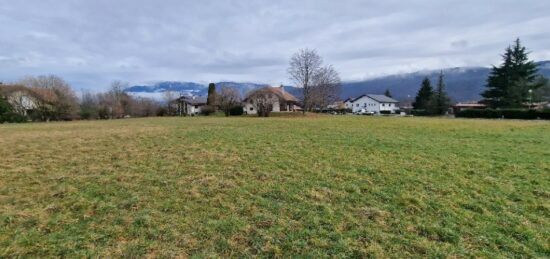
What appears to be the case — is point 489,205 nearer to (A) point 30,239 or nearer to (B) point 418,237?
(B) point 418,237

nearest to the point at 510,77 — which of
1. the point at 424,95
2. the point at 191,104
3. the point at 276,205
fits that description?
the point at 424,95

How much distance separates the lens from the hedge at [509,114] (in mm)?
35938

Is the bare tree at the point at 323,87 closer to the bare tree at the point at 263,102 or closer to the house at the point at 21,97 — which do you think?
the bare tree at the point at 263,102

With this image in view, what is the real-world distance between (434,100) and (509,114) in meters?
20.4

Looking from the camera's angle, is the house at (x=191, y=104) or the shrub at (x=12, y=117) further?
the house at (x=191, y=104)

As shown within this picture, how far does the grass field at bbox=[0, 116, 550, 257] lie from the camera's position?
13.1ft

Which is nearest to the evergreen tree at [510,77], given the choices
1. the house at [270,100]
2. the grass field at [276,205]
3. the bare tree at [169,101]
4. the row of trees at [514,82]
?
the row of trees at [514,82]

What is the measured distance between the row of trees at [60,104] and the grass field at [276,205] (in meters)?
40.1

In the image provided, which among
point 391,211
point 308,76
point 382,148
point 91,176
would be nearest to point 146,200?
point 91,176

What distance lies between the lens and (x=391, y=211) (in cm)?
508

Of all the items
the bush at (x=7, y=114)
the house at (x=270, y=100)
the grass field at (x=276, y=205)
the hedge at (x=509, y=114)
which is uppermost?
the house at (x=270, y=100)

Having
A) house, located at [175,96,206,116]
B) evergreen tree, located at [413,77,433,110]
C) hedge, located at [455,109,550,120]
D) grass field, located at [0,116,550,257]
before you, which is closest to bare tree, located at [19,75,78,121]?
house, located at [175,96,206,116]

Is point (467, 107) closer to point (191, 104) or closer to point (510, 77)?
point (510, 77)

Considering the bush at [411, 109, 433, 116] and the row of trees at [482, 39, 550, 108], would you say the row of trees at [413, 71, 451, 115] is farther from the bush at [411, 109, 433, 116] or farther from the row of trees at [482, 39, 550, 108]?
the row of trees at [482, 39, 550, 108]
